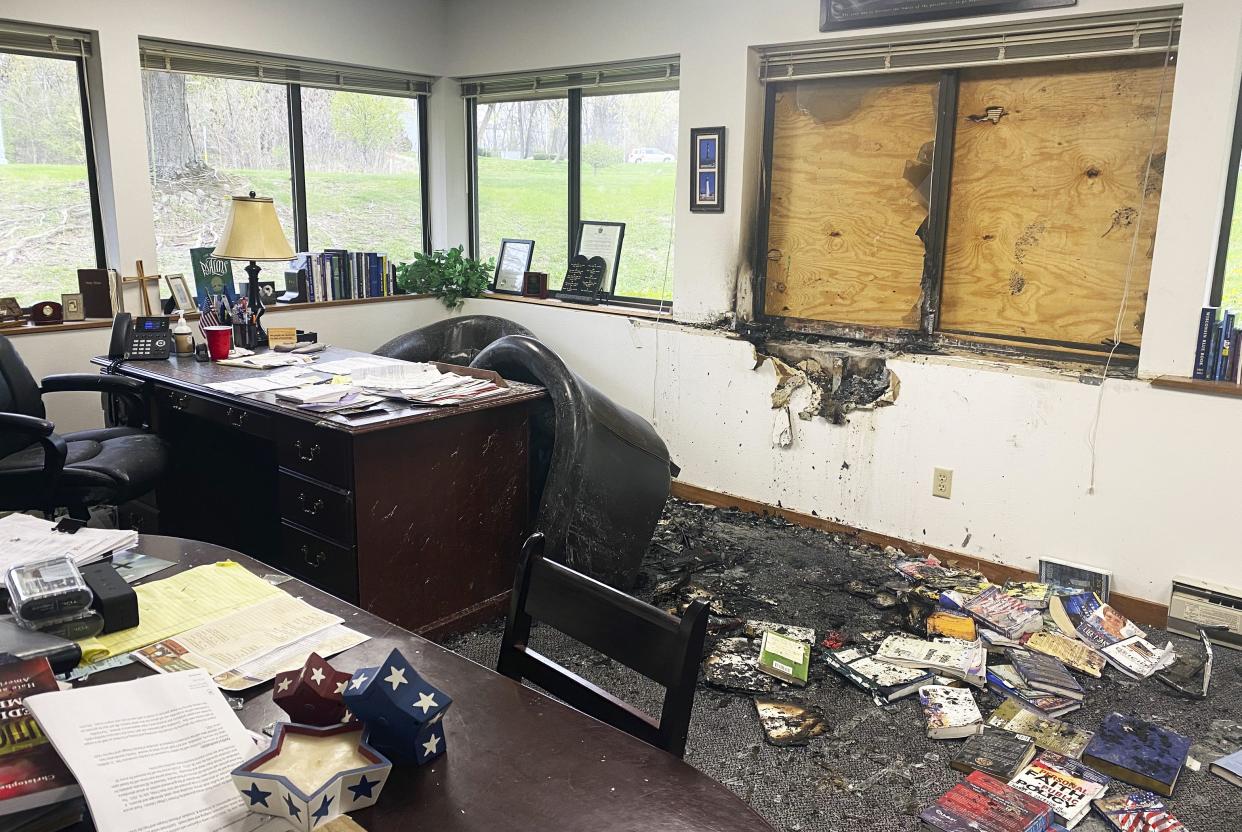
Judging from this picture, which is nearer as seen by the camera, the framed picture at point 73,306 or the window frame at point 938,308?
the window frame at point 938,308

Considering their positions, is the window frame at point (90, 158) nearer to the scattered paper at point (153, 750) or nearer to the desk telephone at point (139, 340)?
the desk telephone at point (139, 340)

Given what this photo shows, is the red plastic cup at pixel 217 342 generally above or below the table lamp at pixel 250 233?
below

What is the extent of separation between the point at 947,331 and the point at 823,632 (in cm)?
149

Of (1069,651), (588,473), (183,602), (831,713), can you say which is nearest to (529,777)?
(183,602)

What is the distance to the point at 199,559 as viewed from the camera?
5.68 feet

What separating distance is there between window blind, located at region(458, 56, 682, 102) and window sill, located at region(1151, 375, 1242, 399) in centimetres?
253

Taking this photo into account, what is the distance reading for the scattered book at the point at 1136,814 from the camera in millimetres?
2141

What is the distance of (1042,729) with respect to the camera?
2562 mm

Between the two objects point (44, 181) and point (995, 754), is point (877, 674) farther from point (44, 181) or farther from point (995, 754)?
point (44, 181)

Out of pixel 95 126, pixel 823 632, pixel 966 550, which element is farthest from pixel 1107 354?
pixel 95 126

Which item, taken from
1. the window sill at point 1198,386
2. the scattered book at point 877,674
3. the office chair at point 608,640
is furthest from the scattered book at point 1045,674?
the office chair at point 608,640

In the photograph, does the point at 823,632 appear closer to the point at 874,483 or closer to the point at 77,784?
the point at 874,483

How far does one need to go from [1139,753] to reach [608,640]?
182 cm

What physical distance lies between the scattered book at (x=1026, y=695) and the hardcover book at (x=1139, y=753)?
123mm
